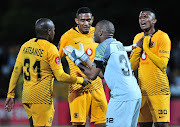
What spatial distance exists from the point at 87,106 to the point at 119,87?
1.76m

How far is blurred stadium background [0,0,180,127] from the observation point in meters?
13.7

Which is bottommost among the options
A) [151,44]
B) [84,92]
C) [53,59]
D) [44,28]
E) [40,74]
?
[84,92]

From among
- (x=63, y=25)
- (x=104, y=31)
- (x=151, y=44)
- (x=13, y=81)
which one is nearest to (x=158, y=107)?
(x=151, y=44)

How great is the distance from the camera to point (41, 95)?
242 inches

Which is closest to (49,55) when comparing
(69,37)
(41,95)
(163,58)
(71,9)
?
(41,95)

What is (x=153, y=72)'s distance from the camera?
686 cm

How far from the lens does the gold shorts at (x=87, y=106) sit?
699 centimetres

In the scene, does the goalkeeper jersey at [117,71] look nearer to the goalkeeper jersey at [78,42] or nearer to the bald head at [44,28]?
the bald head at [44,28]

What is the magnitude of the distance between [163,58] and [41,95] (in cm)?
233

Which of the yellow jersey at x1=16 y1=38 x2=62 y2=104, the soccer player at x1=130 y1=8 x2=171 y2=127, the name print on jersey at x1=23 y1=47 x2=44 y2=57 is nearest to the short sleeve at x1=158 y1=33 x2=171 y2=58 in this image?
the soccer player at x1=130 y1=8 x2=171 y2=127

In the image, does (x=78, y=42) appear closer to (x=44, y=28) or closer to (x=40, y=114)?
(x=44, y=28)

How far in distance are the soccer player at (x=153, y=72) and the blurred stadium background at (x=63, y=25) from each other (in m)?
5.97

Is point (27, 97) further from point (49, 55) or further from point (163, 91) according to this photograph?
point (163, 91)

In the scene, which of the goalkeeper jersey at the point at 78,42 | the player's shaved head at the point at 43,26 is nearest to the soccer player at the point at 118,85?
the player's shaved head at the point at 43,26
